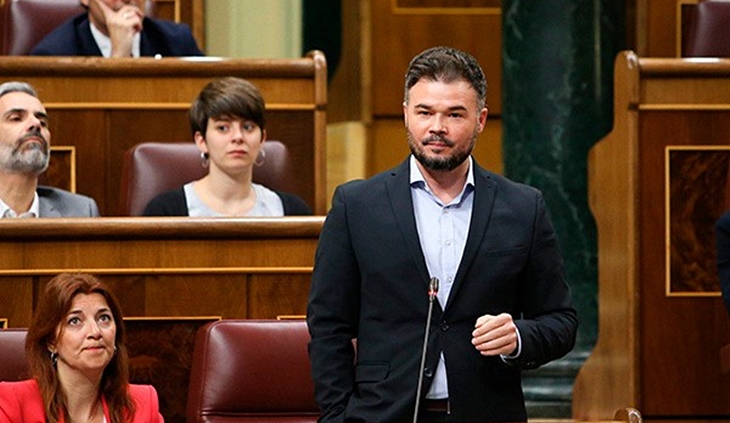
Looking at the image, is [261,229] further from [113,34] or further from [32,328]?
[113,34]

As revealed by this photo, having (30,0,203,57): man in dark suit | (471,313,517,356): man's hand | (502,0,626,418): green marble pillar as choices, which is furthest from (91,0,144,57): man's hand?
(471,313,517,356): man's hand

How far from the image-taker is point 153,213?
8.47 ft

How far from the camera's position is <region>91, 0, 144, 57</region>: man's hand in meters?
2.99

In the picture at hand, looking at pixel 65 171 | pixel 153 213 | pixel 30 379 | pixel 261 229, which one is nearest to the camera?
pixel 30 379

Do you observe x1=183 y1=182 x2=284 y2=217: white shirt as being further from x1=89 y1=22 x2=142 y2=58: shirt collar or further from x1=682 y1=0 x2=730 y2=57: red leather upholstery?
x1=682 y1=0 x2=730 y2=57: red leather upholstery

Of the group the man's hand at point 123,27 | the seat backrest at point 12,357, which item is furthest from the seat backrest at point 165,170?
the seat backrest at point 12,357

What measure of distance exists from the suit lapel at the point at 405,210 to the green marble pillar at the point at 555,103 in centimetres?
154

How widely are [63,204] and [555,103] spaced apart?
1.07 meters

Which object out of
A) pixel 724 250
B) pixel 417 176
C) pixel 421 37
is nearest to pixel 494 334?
pixel 417 176

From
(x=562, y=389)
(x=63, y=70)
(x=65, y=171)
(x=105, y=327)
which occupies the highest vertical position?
(x=63, y=70)

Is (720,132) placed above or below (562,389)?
above

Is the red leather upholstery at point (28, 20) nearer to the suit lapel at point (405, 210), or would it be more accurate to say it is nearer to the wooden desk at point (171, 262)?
the wooden desk at point (171, 262)

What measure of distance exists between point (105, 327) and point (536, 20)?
1.50 m

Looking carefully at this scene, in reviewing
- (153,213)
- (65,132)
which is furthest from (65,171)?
(153,213)
